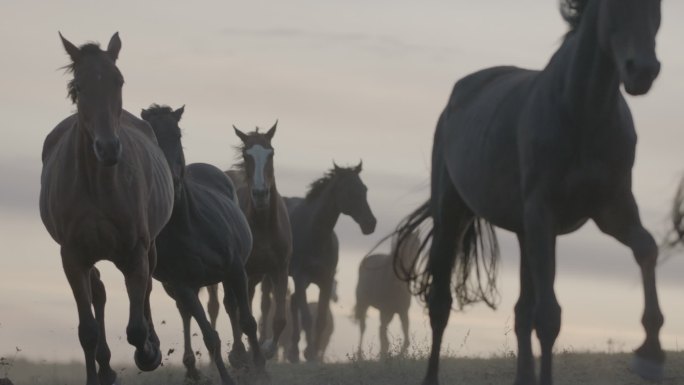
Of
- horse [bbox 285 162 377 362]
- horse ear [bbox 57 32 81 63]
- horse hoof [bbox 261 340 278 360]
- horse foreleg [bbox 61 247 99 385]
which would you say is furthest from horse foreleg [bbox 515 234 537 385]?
horse [bbox 285 162 377 362]

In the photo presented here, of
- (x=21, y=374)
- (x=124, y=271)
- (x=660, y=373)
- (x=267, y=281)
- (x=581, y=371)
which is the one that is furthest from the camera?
(x=267, y=281)

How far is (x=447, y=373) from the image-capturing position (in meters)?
11.8

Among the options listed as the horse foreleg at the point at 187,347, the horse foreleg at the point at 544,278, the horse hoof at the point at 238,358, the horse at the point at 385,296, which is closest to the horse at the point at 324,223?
the horse foreleg at the point at 187,347

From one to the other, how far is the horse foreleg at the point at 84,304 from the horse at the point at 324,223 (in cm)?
938

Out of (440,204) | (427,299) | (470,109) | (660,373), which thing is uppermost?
(470,109)

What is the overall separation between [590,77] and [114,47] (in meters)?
3.51

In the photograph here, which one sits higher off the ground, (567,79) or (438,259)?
(567,79)

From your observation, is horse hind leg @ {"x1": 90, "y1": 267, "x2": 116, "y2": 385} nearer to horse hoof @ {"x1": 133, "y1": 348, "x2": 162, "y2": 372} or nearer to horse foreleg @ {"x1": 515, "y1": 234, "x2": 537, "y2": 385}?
horse hoof @ {"x1": 133, "y1": 348, "x2": 162, "y2": 372}

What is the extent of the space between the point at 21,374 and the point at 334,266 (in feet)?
24.1

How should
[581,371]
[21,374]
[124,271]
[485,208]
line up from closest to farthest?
1. [485,208]
2. [124,271]
3. [581,371]
4. [21,374]

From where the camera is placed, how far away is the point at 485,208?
371 inches

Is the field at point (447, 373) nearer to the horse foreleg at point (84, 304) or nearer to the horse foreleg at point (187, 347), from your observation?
the horse foreleg at point (187, 347)

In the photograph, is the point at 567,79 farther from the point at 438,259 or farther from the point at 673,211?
the point at 438,259

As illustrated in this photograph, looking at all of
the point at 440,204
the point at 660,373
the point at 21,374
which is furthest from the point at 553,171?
the point at 21,374
